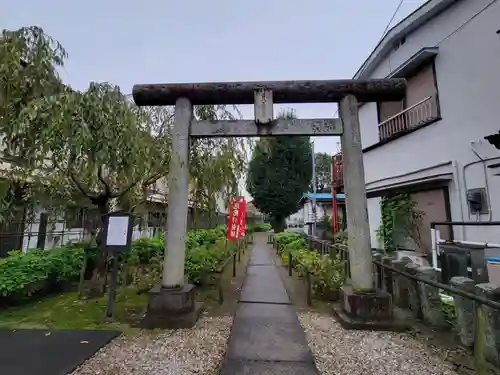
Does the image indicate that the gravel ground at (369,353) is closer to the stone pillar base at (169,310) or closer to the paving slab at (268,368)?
the paving slab at (268,368)

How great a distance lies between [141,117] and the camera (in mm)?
4926

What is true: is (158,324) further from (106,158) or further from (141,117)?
(141,117)

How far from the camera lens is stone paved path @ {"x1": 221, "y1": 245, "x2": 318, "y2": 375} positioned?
9.84 feet

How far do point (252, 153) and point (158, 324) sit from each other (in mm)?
4368

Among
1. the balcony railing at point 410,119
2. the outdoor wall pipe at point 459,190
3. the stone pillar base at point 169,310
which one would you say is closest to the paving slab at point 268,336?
the stone pillar base at point 169,310

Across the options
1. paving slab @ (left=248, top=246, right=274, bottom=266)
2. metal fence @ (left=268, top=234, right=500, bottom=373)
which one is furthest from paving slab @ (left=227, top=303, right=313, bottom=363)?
paving slab @ (left=248, top=246, right=274, bottom=266)

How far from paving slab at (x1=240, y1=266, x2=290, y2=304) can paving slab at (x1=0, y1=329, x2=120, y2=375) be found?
2.73m

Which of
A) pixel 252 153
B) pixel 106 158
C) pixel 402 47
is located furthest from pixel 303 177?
pixel 106 158

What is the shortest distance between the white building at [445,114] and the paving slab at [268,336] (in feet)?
15.4

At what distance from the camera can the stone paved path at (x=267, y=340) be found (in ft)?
9.84

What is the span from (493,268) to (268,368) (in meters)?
4.48

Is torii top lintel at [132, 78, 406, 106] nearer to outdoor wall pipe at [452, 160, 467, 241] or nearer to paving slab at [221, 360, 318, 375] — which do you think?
outdoor wall pipe at [452, 160, 467, 241]

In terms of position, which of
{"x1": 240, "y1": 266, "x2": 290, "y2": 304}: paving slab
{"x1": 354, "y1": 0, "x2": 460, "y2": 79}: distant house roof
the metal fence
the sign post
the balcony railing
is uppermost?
{"x1": 354, "y1": 0, "x2": 460, "y2": 79}: distant house roof

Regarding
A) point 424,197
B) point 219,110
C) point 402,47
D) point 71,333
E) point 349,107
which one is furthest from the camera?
point 402,47
